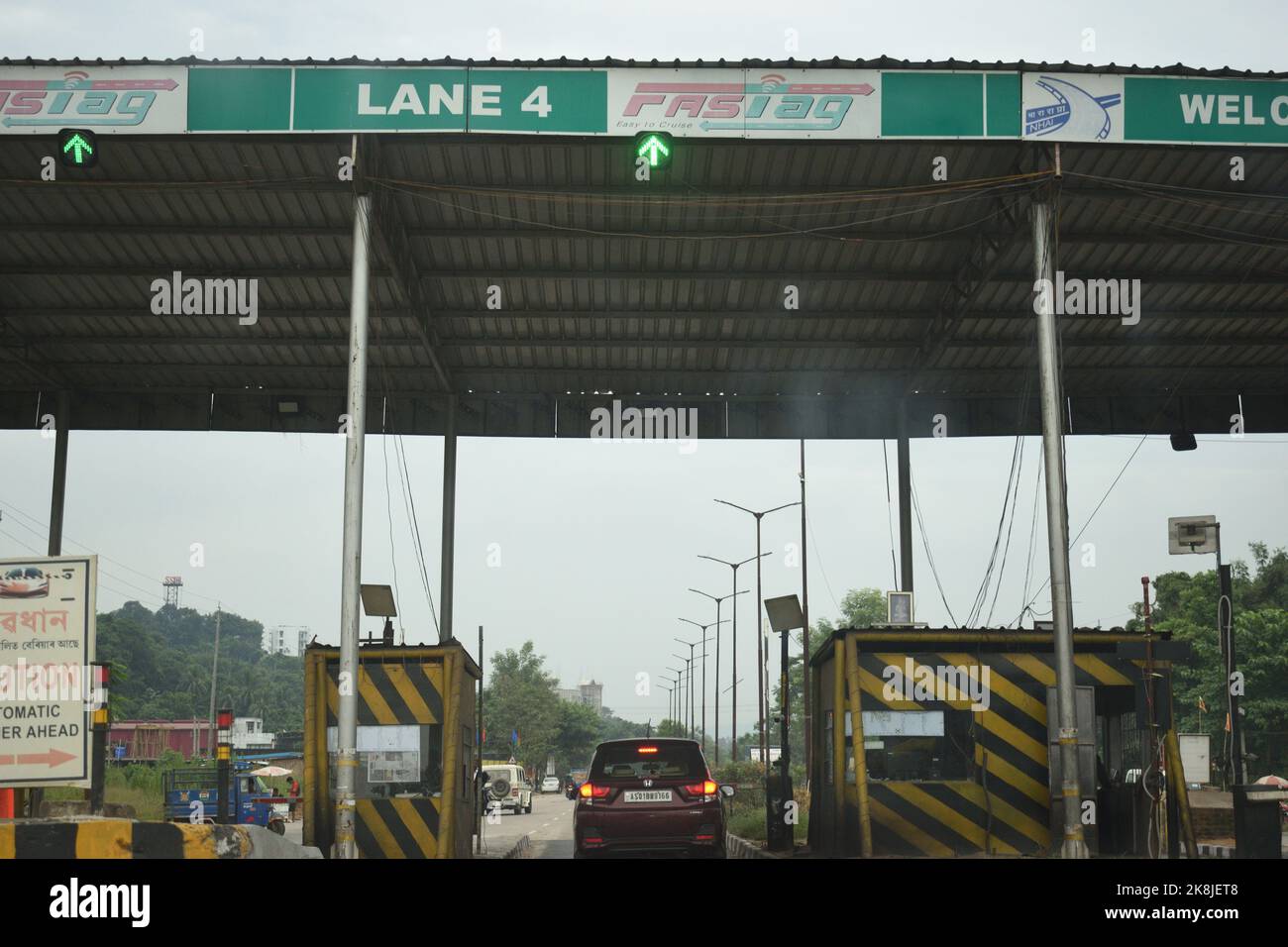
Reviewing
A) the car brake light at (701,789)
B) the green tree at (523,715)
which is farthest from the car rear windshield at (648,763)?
the green tree at (523,715)

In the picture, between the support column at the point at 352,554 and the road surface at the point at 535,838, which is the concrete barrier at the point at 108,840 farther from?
the road surface at the point at 535,838

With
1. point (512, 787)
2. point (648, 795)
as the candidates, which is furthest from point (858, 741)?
point (512, 787)

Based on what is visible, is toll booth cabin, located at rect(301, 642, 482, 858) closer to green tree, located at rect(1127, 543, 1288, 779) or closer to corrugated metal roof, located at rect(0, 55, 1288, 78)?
corrugated metal roof, located at rect(0, 55, 1288, 78)

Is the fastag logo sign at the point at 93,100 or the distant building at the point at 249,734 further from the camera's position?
the distant building at the point at 249,734

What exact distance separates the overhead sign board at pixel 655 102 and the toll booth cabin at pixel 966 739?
611 centimetres

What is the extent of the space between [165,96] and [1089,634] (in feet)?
41.0

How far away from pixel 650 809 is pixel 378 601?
4.84 meters

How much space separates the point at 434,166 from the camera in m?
18.6

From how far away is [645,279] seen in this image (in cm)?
2241

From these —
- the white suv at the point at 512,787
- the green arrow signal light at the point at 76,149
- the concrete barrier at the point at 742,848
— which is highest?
the green arrow signal light at the point at 76,149

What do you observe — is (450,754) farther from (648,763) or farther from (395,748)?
(648,763)

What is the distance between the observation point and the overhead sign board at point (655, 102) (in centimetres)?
1630

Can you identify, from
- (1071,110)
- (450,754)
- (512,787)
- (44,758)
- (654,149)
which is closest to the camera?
(44,758)
